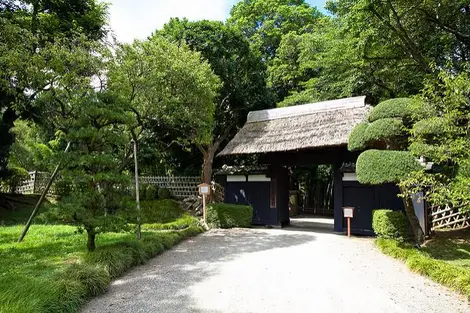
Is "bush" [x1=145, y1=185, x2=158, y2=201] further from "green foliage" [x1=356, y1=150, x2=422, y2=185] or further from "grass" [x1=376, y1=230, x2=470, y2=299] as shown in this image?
"grass" [x1=376, y1=230, x2=470, y2=299]

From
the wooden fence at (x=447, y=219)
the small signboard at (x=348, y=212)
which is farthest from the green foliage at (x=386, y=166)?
the wooden fence at (x=447, y=219)

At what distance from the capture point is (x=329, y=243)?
8.20 metres

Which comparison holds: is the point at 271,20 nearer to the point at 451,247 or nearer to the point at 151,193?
the point at 151,193

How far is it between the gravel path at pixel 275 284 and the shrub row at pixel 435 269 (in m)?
0.16

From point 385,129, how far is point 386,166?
85 centimetres

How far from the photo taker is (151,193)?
14555 millimetres

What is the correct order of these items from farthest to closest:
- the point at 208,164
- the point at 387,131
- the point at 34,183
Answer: the point at 34,183
the point at 208,164
the point at 387,131

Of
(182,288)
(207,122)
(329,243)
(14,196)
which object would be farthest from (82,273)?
(14,196)

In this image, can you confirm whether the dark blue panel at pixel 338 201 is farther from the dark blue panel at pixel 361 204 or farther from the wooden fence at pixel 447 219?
the wooden fence at pixel 447 219

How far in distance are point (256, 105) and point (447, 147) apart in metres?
9.85

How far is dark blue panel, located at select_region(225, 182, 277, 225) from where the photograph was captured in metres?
11.4

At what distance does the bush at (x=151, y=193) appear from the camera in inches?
570

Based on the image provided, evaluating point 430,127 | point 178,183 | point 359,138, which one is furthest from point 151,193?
point 430,127

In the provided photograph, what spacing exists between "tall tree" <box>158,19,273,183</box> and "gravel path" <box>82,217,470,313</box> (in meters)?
7.00
